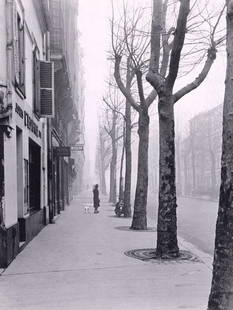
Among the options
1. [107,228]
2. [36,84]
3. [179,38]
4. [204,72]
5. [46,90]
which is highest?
[36,84]

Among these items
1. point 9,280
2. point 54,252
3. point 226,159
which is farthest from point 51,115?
point 226,159

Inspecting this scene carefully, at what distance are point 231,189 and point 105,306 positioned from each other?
228cm

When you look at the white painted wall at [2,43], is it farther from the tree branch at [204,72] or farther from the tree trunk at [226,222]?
the tree trunk at [226,222]

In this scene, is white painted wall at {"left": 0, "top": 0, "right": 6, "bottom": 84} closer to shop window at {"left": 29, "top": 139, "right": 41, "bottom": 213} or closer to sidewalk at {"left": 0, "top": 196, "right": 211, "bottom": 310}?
sidewalk at {"left": 0, "top": 196, "right": 211, "bottom": 310}

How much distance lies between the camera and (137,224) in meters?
16.5

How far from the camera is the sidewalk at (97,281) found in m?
6.41

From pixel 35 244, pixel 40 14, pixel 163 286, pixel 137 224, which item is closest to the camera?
pixel 163 286

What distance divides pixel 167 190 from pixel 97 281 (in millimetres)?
3155

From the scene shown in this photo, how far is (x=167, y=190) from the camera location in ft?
34.2

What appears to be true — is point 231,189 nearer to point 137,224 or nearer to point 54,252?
point 54,252

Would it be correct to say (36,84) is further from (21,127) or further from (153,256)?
(153,256)

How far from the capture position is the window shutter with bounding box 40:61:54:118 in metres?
16.7

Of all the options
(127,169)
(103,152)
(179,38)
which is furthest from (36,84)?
(103,152)

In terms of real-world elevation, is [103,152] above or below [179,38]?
below
